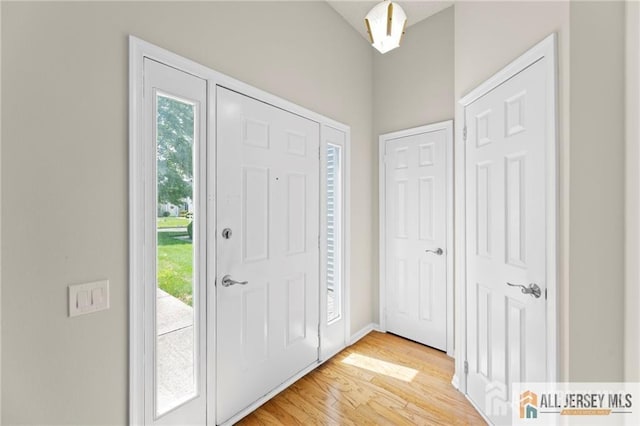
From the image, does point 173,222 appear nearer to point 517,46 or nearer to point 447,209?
point 517,46

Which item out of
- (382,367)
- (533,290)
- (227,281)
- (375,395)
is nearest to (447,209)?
(533,290)

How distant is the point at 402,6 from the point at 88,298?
3177 millimetres

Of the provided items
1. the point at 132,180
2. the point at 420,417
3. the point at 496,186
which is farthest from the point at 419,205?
the point at 132,180

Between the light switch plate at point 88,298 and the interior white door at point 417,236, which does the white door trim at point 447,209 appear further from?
the light switch plate at point 88,298

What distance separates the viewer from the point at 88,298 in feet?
3.90

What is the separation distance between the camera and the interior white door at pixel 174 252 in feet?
4.49

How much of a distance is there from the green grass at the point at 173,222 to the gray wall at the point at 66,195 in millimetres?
174

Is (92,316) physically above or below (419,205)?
below

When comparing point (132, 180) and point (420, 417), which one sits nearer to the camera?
point (132, 180)

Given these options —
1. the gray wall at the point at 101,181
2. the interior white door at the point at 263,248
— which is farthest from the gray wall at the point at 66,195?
the interior white door at the point at 263,248

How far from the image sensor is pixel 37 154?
108 cm

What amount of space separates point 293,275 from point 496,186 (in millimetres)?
1517

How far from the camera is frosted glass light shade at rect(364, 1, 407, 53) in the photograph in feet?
4.37

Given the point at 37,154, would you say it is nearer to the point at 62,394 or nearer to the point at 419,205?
the point at 62,394
